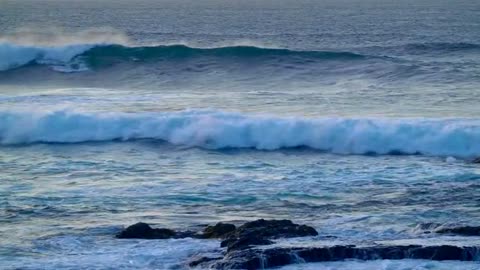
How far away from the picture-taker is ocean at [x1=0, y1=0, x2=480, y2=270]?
45.8 ft

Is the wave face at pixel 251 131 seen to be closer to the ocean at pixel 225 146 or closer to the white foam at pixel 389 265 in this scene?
the ocean at pixel 225 146

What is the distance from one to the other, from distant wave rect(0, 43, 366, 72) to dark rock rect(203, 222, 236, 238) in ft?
71.9

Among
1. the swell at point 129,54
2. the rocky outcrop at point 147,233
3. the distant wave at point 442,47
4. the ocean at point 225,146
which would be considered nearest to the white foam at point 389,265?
the ocean at point 225,146

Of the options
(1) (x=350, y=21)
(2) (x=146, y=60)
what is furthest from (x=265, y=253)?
(1) (x=350, y=21)

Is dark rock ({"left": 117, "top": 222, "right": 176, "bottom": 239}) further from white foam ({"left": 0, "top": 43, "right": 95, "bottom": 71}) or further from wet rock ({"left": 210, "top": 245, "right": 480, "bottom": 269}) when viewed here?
white foam ({"left": 0, "top": 43, "right": 95, "bottom": 71})

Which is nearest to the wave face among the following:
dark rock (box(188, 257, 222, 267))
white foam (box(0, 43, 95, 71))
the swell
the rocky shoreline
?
the rocky shoreline

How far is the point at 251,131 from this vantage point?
2255 cm

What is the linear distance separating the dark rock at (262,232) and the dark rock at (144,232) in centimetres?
89

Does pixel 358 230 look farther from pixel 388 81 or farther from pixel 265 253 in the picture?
pixel 388 81

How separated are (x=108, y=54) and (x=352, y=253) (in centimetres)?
2628

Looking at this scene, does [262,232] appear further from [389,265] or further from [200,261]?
[389,265]

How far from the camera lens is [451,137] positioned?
21.0 m

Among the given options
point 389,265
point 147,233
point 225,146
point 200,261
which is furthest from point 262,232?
point 225,146

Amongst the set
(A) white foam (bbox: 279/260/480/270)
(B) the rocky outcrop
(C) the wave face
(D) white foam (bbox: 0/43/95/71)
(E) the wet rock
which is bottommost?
(A) white foam (bbox: 279/260/480/270)
